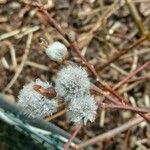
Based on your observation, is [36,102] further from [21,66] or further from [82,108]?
[21,66]

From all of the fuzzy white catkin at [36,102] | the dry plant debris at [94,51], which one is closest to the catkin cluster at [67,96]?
the fuzzy white catkin at [36,102]

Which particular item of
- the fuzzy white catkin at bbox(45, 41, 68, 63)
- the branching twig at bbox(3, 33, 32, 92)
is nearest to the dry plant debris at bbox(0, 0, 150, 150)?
the branching twig at bbox(3, 33, 32, 92)

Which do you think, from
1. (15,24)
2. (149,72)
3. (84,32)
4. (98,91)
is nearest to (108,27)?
(84,32)

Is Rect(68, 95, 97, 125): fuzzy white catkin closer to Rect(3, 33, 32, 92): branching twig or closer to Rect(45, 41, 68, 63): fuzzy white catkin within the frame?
Rect(45, 41, 68, 63): fuzzy white catkin

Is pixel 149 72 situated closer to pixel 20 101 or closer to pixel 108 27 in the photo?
pixel 108 27

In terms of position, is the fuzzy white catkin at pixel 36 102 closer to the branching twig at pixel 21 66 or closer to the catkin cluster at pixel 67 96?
the catkin cluster at pixel 67 96

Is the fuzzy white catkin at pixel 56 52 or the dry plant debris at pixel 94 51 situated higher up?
the dry plant debris at pixel 94 51
